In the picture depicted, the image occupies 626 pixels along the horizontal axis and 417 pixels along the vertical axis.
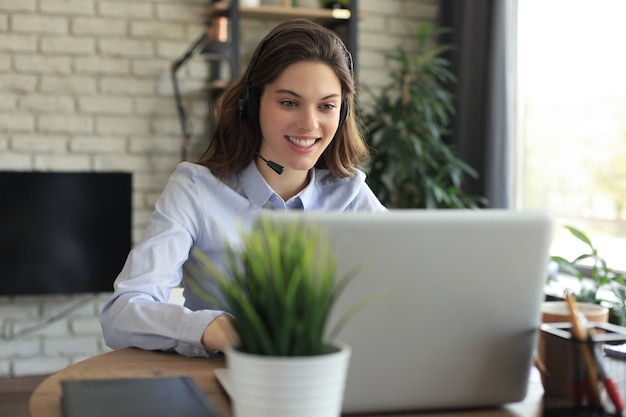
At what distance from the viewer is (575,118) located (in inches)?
136

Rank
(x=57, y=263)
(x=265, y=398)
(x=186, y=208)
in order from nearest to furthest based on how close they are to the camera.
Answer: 1. (x=265, y=398)
2. (x=186, y=208)
3. (x=57, y=263)

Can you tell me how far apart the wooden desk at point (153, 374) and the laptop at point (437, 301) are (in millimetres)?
53

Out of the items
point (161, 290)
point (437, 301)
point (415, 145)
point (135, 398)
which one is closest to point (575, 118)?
point (415, 145)

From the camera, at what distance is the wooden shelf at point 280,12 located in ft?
11.5

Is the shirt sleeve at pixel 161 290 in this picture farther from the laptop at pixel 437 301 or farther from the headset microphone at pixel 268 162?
the laptop at pixel 437 301

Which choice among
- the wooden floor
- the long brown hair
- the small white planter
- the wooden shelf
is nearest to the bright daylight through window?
the wooden shelf

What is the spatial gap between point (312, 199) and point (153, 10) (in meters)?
1.99

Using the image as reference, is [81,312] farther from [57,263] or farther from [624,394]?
[624,394]

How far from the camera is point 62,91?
3.50 meters

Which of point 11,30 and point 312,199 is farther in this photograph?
point 11,30

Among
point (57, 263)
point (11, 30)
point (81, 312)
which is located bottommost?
point (81, 312)

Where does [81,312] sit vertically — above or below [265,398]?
below

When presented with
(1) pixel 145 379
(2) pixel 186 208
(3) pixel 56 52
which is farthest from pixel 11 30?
(1) pixel 145 379

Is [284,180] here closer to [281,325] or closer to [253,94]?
[253,94]
